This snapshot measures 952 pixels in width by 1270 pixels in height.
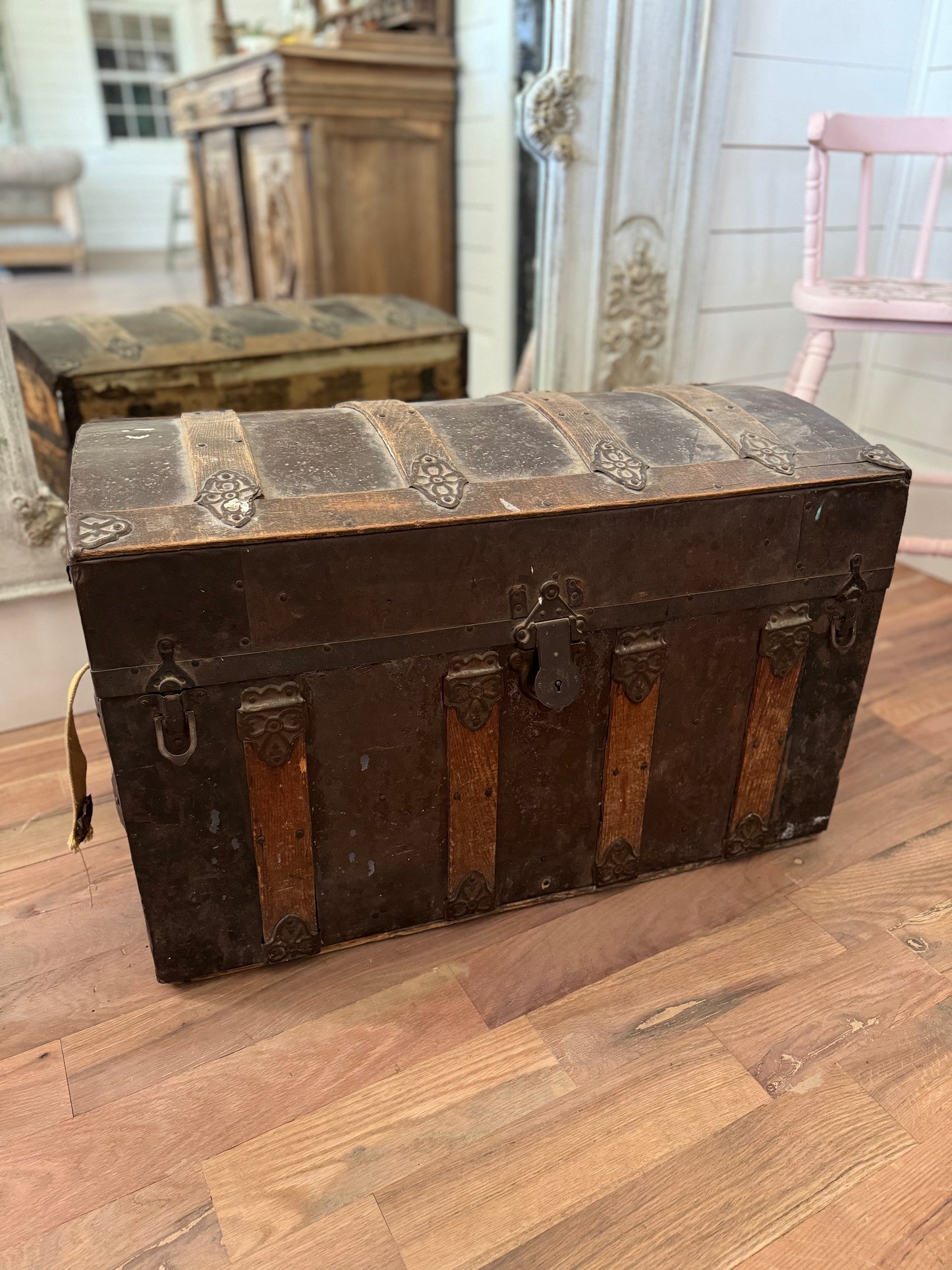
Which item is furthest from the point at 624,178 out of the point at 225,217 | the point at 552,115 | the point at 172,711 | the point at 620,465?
the point at 225,217

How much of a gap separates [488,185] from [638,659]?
230 cm

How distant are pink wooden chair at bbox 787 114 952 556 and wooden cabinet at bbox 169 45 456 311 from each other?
4.93ft

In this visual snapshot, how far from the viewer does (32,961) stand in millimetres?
1239

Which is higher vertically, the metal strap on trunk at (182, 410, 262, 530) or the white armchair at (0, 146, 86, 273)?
the metal strap on trunk at (182, 410, 262, 530)

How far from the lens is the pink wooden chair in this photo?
1718 mm

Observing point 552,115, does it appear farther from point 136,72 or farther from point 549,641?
point 136,72

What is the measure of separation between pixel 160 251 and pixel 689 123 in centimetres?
663

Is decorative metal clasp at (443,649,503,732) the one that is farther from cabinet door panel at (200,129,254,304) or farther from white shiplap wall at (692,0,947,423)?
cabinet door panel at (200,129,254,304)

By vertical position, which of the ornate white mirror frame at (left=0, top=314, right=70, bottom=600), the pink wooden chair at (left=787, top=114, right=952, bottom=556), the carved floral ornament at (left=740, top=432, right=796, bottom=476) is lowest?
the ornate white mirror frame at (left=0, top=314, right=70, bottom=600)

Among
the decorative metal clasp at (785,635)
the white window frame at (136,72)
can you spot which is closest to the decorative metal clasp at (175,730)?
the decorative metal clasp at (785,635)

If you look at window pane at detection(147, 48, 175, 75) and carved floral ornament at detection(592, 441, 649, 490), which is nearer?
carved floral ornament at detection(592, 441, 649, 490)

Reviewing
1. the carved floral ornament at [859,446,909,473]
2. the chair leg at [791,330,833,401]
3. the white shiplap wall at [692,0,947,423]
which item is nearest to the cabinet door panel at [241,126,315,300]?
the white shiplap wall at [692,0,947,423]

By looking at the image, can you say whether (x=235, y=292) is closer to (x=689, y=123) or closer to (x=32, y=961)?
(x=689, y=123)

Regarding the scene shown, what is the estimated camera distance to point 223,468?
104 centimetres
